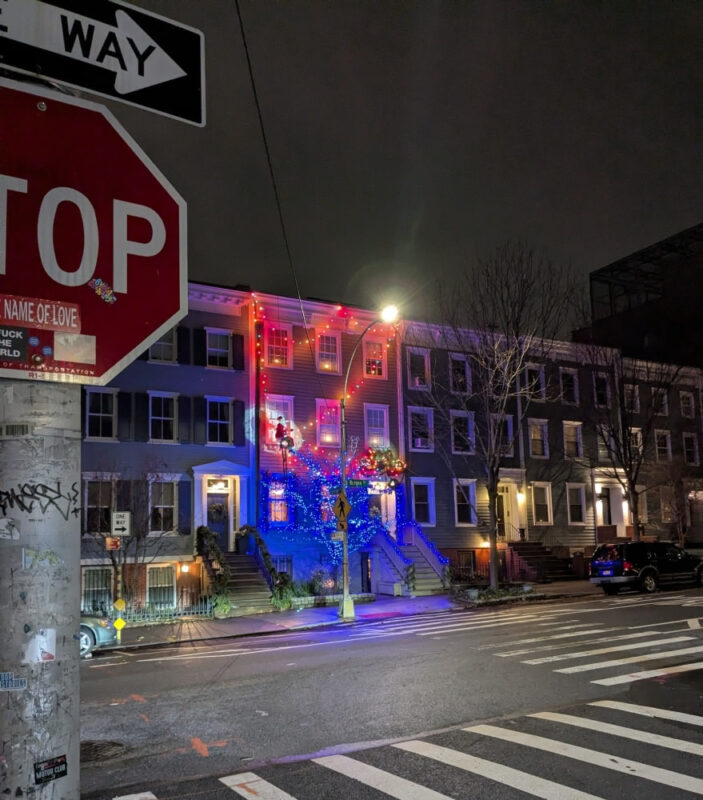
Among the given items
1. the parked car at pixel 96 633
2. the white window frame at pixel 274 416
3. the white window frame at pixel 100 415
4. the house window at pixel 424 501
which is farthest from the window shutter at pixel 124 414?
the house window at pixel 424 501

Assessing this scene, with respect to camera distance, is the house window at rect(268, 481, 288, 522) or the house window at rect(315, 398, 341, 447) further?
the house window at rect(315, 398, 341, 447)

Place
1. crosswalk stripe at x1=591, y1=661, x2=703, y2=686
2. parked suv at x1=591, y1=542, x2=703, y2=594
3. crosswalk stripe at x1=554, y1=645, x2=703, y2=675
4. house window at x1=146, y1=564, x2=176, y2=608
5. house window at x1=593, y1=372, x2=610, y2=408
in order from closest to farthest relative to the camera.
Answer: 1. crosswalk stripe at x1=591, y1=661, x2=703, y2=686
2. crosswalk stripe at x1=554, y1=645, x2=703, y2=675
3. house window at x1=146, y1=564, x2=176, y2=608
4. parked suv at x1=591, y1=542, x2=703, y2=594
5. house window at x1=593, y1=372, x2=610, y2=408

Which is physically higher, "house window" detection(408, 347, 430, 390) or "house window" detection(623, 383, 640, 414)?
"house window" detection(408, 347, 430, 390)

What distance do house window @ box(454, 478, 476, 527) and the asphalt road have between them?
17.5m

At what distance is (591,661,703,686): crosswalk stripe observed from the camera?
1052cm

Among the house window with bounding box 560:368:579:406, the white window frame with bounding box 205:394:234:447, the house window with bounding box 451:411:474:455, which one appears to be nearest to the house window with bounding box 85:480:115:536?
the white window frame with bounding box 205:394:234:447

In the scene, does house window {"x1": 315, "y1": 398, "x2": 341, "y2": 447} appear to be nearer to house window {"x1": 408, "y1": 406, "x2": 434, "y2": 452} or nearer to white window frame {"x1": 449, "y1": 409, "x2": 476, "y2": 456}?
house window {"x1": 408, "y1": 406, "x2": 434, "y2": 452}

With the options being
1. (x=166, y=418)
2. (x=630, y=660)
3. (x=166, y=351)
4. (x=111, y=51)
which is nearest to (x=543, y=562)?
(x=166, y=418)

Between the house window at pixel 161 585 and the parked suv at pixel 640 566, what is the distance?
14.9m

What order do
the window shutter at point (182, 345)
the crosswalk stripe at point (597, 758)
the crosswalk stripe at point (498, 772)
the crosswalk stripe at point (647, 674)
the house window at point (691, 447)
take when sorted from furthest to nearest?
the house window at point (691, 447) < the window shutter at point (182, 345) < the crosswalk stripe at point (647, 674) < the crosswalk stripe at point (597, 758) < the crosswalk stripe at point (498, 772)

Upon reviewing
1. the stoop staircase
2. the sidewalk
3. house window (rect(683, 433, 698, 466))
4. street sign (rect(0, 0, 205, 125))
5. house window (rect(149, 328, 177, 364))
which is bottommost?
the sidewalk

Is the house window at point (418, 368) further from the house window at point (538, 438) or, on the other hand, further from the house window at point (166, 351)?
the house window at point (166, 351)

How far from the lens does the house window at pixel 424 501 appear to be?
3269cm

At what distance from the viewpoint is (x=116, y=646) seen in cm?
1767
